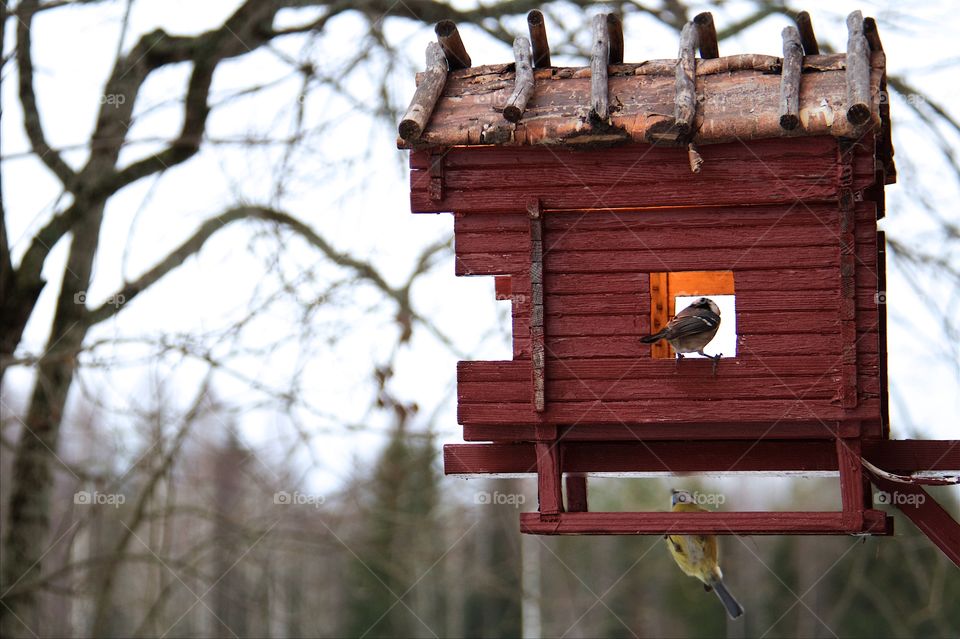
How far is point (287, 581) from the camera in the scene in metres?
17.0

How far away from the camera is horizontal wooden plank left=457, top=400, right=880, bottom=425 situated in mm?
3959

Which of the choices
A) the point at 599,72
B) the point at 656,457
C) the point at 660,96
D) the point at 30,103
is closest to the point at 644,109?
the point at 660,96

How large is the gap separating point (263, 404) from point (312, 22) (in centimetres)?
254

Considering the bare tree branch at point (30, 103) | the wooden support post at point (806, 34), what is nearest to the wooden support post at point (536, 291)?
the wooden support post at point (806, 34)

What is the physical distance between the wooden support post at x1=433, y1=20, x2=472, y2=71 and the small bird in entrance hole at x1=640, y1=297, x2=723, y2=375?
1253 mm

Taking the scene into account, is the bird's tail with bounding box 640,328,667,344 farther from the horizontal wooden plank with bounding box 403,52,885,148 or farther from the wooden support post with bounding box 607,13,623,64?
the wooden support post with bounding box 607,13,623,64

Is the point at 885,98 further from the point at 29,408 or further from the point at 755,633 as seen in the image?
the point at 755,633

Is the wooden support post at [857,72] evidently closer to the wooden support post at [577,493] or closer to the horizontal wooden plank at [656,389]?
the horizontal wooden plank at [656,389]

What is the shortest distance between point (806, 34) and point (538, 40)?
0.97 meters

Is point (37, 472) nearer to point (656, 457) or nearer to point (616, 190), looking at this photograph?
point (656, 457)

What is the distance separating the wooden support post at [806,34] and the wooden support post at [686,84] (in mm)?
373

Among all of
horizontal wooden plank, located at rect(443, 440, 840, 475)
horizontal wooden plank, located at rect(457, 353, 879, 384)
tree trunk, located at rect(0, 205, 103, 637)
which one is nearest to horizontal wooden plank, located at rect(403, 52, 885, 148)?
horizontal wooden plank, located at rect(457, 353, 879, 384)

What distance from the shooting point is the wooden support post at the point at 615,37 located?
4191 millimetres

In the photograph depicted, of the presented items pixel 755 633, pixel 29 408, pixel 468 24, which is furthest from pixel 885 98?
pixel 755 633
